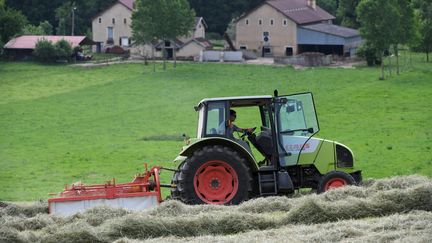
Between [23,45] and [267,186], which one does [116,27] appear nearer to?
[23,45]

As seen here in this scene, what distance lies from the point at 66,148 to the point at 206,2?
202 ft

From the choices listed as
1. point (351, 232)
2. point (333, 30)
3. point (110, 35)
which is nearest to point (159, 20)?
point (333, 30)

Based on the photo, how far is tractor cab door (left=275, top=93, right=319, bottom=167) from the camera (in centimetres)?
1828

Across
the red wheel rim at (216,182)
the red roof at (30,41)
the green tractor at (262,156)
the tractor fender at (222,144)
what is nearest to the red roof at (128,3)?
the red roof at (30,41)

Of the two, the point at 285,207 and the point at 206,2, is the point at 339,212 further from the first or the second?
the point at 206,2

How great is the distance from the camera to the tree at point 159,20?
7112 cm

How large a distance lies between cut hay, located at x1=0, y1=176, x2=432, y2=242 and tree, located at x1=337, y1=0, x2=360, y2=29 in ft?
247

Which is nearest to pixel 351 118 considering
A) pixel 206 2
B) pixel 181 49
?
pixel 181 49

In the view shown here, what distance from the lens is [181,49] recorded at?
255 feet

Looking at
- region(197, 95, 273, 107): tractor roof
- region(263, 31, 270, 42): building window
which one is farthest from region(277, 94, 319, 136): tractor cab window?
region(263, 31, 270, 42): building window

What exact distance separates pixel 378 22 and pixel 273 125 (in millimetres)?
42826

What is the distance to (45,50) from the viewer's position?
73938mm

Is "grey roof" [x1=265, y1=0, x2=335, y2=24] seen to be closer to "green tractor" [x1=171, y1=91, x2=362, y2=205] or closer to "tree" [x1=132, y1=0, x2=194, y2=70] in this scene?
"tree" [x1=132, y1=0, x2=194, y2=70]

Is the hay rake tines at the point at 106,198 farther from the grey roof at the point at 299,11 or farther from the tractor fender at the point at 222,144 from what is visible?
the grey roof at the point at 299,11
